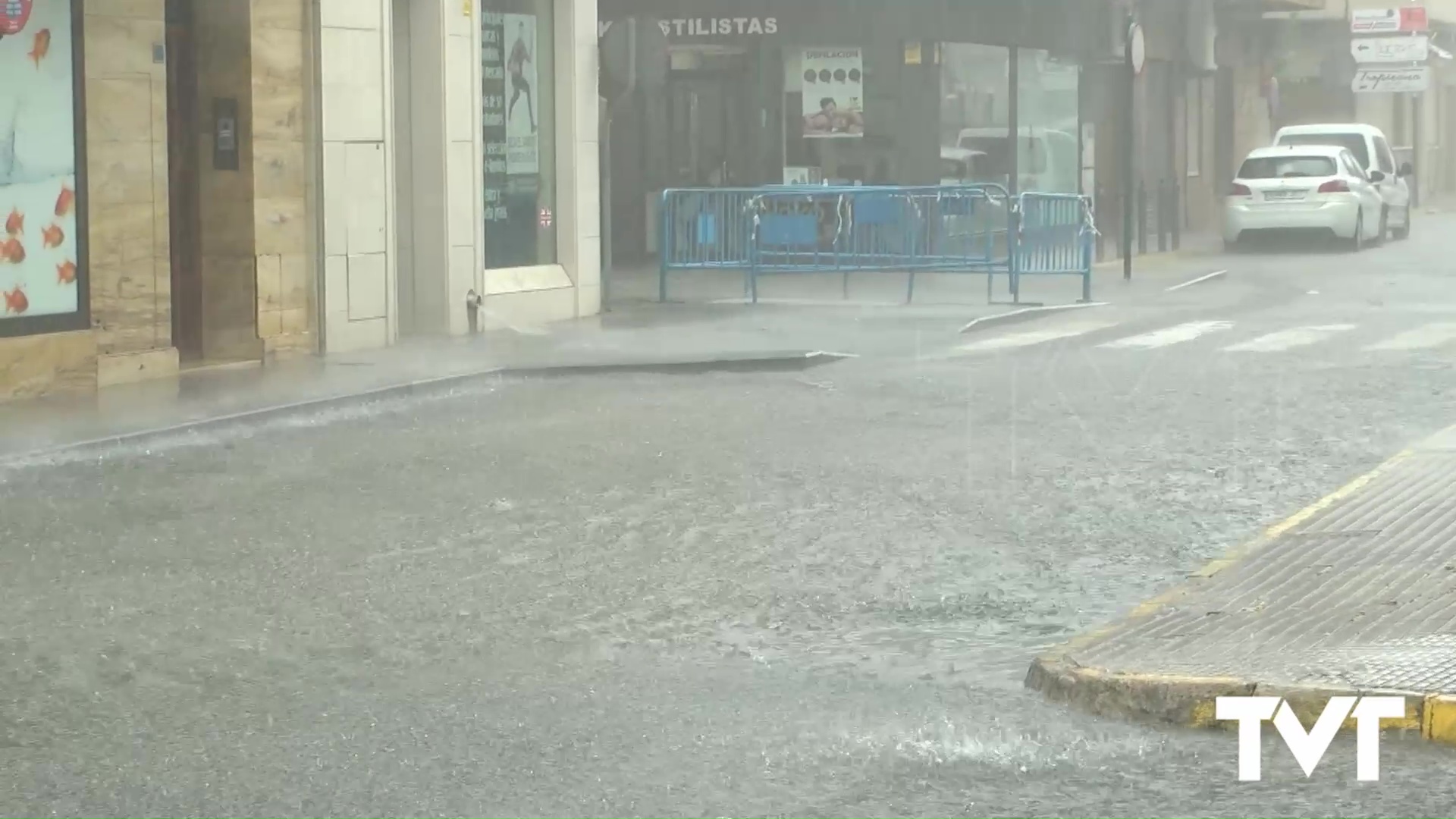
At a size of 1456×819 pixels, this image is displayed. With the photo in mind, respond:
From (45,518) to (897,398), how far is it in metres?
5.95

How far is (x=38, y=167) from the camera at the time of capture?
1454cm

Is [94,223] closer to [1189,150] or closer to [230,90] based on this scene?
[230,90]

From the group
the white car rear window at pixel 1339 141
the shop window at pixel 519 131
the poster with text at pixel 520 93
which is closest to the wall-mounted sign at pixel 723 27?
the shop window at pixel 519 131

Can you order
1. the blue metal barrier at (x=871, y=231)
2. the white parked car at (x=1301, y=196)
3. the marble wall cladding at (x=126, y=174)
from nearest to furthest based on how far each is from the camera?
the marble wall cladding at (x=126, y=174), the blue metal barrier at (x=871, y=231), the white parked car at (x=1301, y=196)

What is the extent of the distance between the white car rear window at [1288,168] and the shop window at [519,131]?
1472 cm

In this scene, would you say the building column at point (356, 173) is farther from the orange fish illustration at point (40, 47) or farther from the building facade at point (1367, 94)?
the building facade at point (1367, 94)

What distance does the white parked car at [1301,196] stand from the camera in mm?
32062

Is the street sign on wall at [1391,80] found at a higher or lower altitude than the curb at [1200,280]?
higher

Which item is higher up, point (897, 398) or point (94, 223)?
point (94, 223)

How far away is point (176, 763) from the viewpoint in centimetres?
604

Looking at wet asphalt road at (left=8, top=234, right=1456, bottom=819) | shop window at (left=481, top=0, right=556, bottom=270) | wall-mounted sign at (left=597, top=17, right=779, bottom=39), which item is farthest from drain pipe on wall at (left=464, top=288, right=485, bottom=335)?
wall-mounted sign at (left=597, top=17, right=779, bottom=39)

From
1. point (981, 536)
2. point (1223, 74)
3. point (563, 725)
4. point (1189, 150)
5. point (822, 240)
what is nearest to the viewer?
point (563, 725)

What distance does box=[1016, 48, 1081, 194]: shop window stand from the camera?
108 feet

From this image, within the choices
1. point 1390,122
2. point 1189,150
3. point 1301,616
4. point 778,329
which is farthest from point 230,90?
point 1390,122
